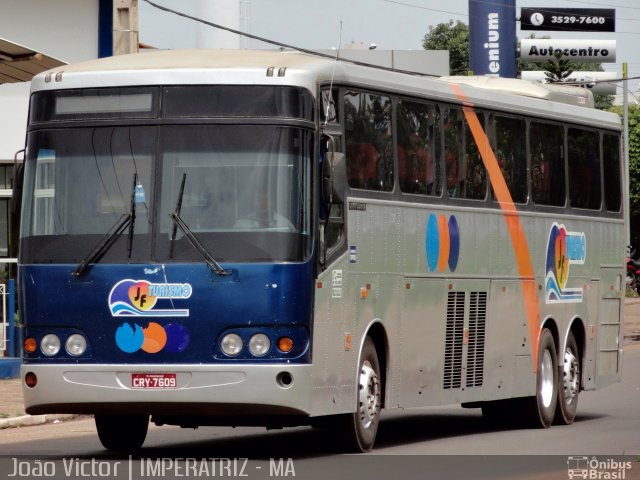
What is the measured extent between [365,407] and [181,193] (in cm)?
246

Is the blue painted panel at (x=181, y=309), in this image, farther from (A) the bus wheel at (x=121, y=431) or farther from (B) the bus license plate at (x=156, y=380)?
(A) the bus wheel at (x=121, y=431)

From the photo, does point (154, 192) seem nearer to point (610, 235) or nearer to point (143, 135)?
point (143, 135)

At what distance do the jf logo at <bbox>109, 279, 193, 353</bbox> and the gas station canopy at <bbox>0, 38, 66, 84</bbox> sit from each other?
6.37 meters

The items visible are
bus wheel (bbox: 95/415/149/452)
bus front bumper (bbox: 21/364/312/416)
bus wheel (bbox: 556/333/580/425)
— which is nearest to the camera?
bus front bumper (bbox: 21/364/312/416)

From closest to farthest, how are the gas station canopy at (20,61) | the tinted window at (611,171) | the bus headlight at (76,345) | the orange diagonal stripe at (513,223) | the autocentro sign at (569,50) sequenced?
1. the bus headlight at (76,345)
2. the orange diagonal stripe at (513,223)
3. the gas station canopy at (20,61)
4. the tinted window at (611,171)
5. the autocentro sign at (569,50)

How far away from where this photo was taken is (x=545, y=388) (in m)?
18.0

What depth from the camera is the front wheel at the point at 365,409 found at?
13.9 metres

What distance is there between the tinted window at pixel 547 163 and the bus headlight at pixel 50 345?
20.9ft

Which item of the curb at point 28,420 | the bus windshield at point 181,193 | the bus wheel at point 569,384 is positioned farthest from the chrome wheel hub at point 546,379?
the bus windshield at point 181,193

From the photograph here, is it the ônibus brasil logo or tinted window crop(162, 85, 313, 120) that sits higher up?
tinted window crop(162, 85, 313, 120)

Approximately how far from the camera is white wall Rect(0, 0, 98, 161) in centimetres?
2947

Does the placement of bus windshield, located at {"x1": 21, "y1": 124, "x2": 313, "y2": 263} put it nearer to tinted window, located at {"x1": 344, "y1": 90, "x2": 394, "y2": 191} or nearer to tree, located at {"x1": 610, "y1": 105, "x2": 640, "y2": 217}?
tinted window, located at {"x1": 344, "y1": 90, "x2": 394, "y2": 191}

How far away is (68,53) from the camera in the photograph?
1158 inches

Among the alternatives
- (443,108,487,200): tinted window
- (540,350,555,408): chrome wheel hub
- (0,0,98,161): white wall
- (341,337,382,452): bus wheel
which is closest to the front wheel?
(341,337,382,452): bus wheel
